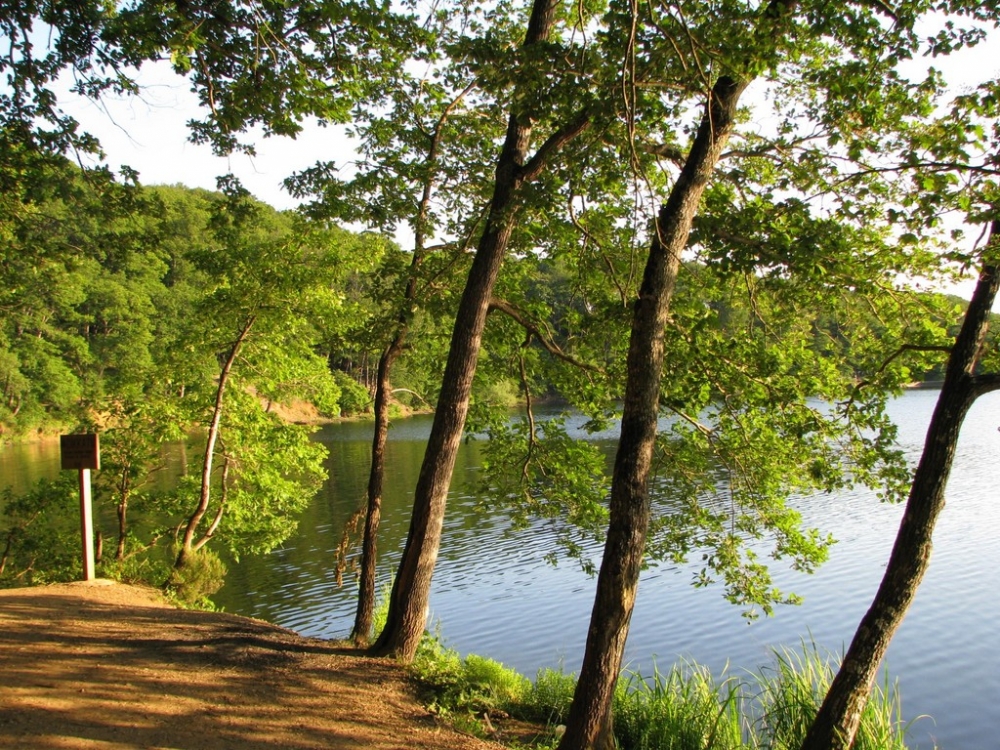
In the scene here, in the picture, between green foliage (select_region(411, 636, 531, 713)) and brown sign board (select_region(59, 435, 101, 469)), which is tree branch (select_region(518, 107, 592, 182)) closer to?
green foliage (select_region(411, 636, 531, 713))

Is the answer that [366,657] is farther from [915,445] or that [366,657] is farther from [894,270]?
[915,445]

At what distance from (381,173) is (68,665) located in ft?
15.6

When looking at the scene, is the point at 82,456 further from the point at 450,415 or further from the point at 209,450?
the point at 450,415

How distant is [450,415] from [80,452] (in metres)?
4.32

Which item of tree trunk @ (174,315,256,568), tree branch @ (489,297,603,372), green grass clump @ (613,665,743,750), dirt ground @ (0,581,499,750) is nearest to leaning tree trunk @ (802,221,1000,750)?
green grass clump @ (613,665,743,750)

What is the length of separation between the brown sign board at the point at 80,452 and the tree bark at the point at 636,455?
18.9 ft

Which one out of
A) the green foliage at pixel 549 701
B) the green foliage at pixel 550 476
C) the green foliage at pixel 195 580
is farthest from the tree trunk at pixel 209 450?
the green foliage at pixel 549 701

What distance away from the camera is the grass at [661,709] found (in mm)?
5383

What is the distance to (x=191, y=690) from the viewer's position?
4914 mm

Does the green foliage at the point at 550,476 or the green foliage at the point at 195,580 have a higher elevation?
the green foliage at the point at 550,476

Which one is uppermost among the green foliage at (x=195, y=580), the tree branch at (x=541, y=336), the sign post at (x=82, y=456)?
the tree branch at (x=541, y=336)

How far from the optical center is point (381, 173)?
24.8 feet

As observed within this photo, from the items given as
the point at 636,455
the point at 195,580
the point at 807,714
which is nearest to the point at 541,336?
the point at 636,455

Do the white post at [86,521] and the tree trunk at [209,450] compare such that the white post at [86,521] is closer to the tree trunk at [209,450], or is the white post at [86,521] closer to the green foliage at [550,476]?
the tree trunk at [209,450]
